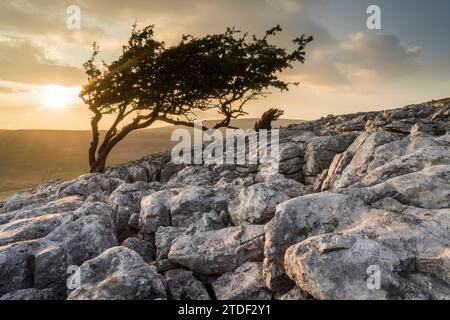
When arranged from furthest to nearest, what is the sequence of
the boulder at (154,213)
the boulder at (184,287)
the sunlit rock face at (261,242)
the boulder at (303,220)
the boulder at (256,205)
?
the boulder at (154,213) < the boulder at (256,205) < the boulder at (184,287) < the boulder at (303,220) < the sunlit rock face at (261,242)

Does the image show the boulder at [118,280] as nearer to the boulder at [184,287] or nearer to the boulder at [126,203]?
the boulder at [184,287]

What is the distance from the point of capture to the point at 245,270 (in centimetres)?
814

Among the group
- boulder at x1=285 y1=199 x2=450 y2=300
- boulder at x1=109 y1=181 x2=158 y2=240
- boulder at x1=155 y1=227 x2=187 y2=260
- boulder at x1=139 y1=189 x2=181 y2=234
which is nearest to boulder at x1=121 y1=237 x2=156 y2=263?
Answer: boulder at x1=155 y1=227 x2=187 y2=260

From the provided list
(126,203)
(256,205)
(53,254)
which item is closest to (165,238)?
(256,205)

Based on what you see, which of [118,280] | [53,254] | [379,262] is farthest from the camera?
[53,254]

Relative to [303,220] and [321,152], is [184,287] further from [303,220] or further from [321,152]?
[321,152]

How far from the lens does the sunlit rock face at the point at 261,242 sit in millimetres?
6281

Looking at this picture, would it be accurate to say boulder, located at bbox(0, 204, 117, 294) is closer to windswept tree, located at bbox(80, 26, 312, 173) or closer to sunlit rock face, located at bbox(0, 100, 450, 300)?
sunlit rock face, located at bbox(0, 100, 450, 300)

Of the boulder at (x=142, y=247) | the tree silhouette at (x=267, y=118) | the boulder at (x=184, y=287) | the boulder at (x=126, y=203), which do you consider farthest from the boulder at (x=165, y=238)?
the tree silhouette at (x=267, y=118)

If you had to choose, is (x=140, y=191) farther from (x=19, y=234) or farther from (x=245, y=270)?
(x=245, y=270)

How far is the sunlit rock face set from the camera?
6.28 m

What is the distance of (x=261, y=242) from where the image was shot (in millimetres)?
8578
